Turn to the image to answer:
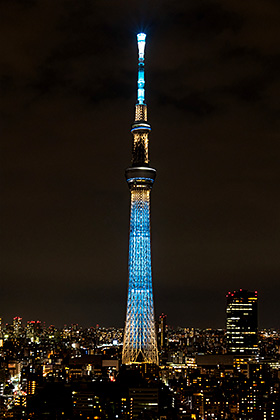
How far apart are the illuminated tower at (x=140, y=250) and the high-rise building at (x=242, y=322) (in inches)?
873

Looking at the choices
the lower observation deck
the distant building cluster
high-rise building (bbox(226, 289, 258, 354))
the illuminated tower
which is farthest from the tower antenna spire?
high-rise building (bbox(226, 289, 258, 354))

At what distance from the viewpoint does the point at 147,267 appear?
2988 cm

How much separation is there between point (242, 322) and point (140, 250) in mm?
24690

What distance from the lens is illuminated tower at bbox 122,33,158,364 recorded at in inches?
1169

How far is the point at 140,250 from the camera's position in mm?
29922

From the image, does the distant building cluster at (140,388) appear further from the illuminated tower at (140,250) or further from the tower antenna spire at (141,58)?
the tower antenna spire at (141,58)

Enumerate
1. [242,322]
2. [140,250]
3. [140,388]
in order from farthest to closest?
[242,322] → [140,250] → [140,388]

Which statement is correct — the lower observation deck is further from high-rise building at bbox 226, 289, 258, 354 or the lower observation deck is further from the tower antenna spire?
high-rise building at bbox 226, 289, 258, 354

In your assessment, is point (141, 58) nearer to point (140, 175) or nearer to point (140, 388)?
point (140, 175)

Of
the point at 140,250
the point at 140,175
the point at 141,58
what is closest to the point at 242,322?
the point at 140,250

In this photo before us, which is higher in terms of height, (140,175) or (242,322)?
(140,175)

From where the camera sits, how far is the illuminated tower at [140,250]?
2970 cm

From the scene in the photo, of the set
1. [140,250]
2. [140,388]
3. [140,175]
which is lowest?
[140,388]

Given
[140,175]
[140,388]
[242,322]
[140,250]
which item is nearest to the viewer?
[140,388]
